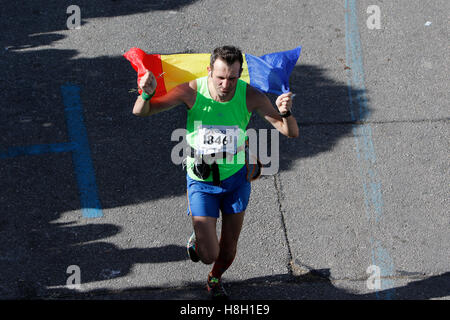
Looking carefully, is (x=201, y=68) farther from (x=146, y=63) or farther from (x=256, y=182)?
(x=256, y=182)

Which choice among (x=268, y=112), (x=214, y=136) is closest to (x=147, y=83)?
(x=214, y=136)

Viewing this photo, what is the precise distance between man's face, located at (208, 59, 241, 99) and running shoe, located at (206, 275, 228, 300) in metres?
1.84

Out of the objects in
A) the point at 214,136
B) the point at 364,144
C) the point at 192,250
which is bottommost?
the point at 192,250

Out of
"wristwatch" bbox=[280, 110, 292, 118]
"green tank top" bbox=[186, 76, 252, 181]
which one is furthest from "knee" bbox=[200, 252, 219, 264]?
"wristwatch" bbox=[280, 110, 292, 118]

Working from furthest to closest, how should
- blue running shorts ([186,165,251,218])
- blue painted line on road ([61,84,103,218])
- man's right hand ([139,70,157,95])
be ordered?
1. blue painted line on road ([61,84,103,218])
2. blue running shorts ([186,165,251,218])
3. man's right hand ([139,70,157,95])

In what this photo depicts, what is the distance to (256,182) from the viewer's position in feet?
22.5

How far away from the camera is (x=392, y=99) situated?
25.7ft

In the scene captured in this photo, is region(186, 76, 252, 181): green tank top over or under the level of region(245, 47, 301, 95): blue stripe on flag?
under

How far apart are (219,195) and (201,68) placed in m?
1.73

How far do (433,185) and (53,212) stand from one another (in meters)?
4.26

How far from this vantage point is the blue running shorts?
16.4 feet

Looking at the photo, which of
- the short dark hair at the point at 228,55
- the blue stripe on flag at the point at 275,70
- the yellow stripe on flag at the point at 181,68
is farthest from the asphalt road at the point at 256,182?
the short dark hair at the point at 228,55

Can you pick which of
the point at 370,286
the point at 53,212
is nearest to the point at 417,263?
the point at 370,286

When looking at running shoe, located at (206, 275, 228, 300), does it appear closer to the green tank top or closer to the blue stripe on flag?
the green tank top
